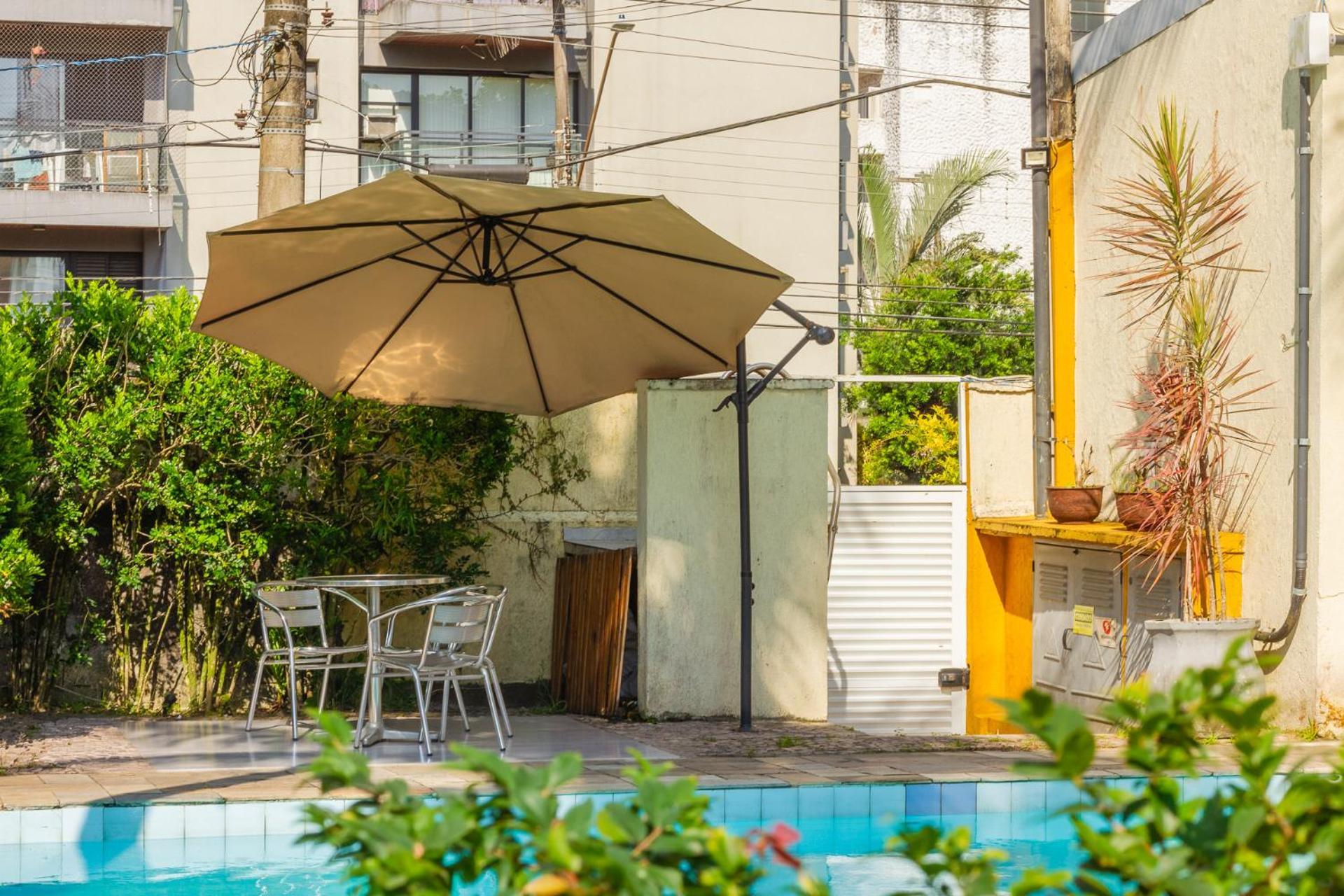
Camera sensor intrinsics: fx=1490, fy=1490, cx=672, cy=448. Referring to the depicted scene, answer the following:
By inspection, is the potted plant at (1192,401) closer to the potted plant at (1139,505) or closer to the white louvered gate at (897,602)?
the potted plant at (1139,505)

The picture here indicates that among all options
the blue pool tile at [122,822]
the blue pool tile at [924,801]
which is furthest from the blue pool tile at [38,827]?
the blue pool tile at [924,801]

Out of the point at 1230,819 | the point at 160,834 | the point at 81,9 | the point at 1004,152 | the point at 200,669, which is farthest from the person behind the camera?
the point at 1004,152

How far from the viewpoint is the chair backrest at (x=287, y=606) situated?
7391 millimetres

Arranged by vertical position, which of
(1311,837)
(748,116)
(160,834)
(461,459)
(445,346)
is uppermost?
(748,116)

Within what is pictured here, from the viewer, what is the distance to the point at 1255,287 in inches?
341

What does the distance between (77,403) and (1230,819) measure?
7.21m

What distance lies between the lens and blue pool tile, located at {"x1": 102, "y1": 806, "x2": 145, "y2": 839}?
5430 millimetres

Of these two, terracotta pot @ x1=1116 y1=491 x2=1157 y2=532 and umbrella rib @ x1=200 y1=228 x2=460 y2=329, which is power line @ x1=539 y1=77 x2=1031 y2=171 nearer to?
terracotta pot @ x1=1116 y1=491 x2=1157 y2=532

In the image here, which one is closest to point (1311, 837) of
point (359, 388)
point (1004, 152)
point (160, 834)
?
point (160, 834)

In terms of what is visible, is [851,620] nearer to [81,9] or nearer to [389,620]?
[389,620]

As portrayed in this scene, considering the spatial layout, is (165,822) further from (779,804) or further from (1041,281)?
A: (1041,281)

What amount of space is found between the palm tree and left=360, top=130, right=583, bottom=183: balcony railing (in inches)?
248

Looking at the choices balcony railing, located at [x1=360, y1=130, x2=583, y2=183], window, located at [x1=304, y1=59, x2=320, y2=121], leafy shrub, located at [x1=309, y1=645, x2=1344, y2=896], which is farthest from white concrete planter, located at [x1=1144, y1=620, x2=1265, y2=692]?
window, located at [x1=304, y1=59, x2=320, y2=121]

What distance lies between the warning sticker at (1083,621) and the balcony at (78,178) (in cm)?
1781
